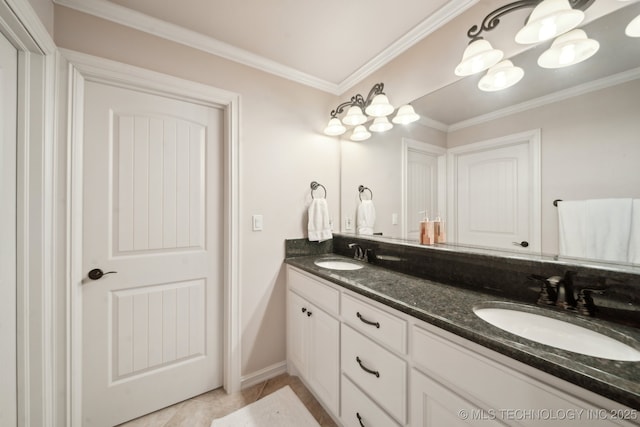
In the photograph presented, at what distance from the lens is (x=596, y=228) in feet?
3.05

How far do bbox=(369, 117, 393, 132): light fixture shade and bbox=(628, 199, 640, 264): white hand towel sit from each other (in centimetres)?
128

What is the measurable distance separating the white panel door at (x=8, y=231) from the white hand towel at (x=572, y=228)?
232 centimetres

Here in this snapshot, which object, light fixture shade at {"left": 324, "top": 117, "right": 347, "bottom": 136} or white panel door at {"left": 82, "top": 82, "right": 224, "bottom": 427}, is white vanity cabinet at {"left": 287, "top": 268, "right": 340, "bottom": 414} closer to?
white panel door at {"left": 82, "top": 82, "right": 224, "bottom": 427}

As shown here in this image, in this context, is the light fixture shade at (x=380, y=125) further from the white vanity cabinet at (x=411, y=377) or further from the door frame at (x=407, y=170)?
the white vanity cabinet at (x=411, y=377)

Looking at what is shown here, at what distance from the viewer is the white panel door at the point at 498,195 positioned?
1086 millimetres

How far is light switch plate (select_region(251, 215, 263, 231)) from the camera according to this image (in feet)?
5.84

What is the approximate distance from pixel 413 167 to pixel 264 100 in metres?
1.19

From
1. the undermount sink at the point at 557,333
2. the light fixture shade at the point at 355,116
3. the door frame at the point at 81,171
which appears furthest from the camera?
the light fixture shade at the point at 355,116

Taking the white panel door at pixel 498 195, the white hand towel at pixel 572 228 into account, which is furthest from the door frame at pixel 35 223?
the white hand towel at pixel 572 228

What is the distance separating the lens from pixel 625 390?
0.49m

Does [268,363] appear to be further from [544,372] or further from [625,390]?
[625,390]

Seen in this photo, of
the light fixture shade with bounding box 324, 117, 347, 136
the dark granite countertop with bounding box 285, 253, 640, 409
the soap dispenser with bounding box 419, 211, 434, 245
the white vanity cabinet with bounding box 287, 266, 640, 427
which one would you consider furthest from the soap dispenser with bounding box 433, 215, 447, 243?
the light fixture shade with bounding box 324, 117, 347, 136

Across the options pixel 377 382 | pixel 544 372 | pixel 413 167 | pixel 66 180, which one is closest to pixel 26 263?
pixel 66 180

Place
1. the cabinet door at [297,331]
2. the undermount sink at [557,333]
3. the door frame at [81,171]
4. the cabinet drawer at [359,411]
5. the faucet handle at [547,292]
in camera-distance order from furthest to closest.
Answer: the cabinet door at [297,331] → the door frame at [81,171] → the cabinet drawer at [359,411] → the faucet handle at [547,292] → the undermount sink at [557,333]
